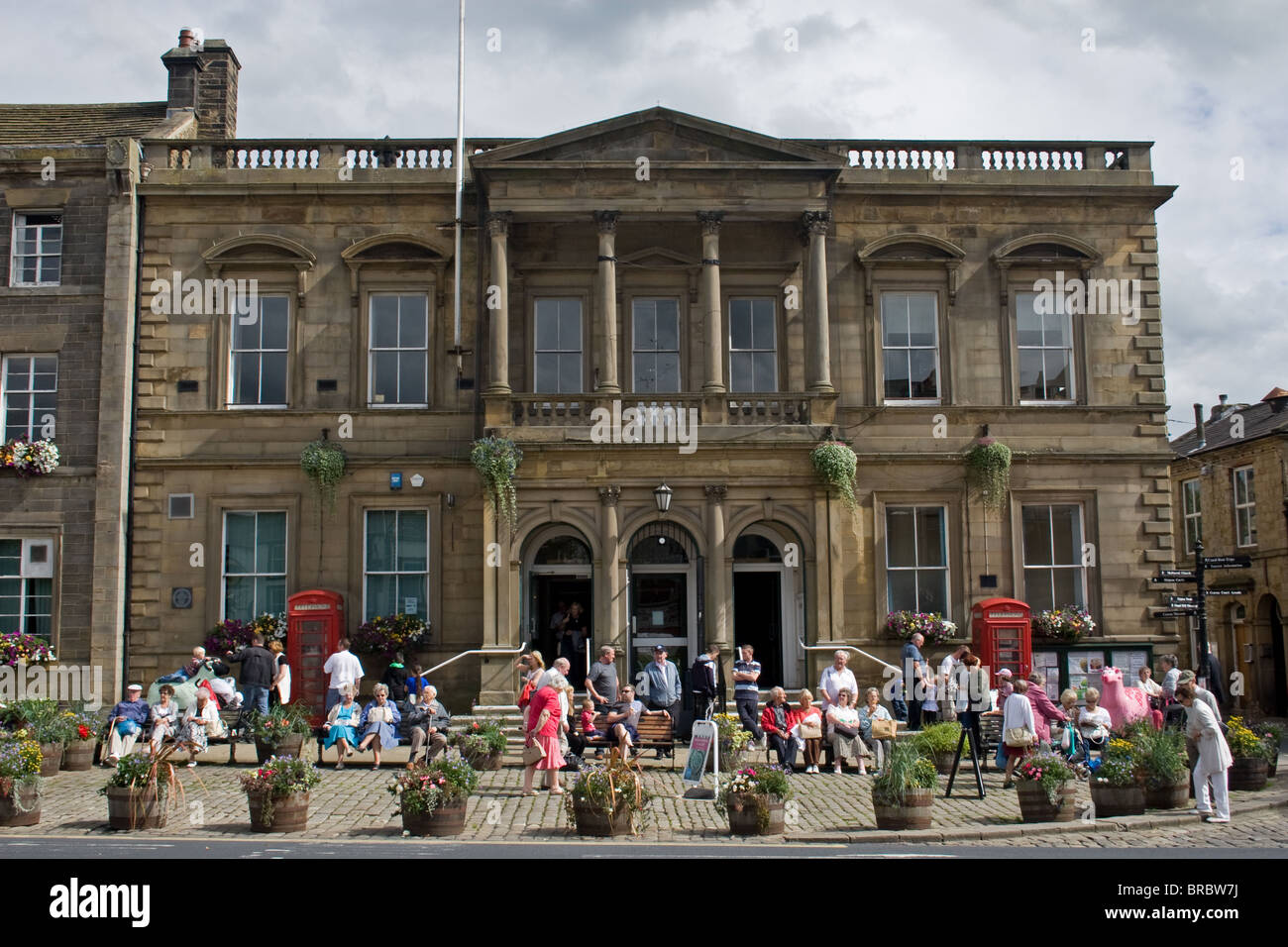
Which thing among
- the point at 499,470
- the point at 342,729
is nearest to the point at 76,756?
the point at 342,729

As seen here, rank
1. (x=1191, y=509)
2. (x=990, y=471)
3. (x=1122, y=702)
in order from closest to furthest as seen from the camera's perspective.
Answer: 1. (x=1122, y=702)
2. (x=990, y=471)
3. (x=1191, y=509)

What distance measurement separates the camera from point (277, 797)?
13266 millimetres

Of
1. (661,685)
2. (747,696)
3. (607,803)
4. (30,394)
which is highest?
(30,394)

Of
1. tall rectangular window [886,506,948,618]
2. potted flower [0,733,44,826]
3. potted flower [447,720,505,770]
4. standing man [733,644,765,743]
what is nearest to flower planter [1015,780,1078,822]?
standing man [733,644,765,743]

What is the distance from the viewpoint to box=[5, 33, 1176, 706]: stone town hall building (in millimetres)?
22906

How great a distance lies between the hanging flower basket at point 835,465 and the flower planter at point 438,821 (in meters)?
11.4

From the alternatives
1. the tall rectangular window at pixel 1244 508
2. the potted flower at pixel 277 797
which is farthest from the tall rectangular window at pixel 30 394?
the tall rectangular window at pixel 1244 508

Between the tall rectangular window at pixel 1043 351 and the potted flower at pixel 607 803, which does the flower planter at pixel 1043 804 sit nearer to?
the potted flower at pixel 607 803

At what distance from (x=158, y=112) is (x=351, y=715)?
50.5 feet

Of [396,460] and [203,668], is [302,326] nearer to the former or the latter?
[396,460]

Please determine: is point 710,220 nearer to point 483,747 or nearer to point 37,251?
point 483,747

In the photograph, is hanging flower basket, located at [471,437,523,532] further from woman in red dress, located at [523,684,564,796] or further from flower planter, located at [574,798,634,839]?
flower planter, located at [574,798,634,839]

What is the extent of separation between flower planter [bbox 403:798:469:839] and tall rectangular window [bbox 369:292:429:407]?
1209 cm

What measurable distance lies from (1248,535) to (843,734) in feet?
72.3
